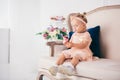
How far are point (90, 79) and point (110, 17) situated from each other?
819 millimetres

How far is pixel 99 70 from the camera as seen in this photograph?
4.87 ft

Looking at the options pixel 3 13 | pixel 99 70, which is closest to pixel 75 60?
pixel 99 70

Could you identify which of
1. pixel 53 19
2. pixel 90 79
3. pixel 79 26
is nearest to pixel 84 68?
pixel 90 79

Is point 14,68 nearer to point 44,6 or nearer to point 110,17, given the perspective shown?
point 44,6

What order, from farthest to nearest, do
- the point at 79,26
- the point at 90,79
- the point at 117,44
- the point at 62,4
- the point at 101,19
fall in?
1. the point at 62,4
2. the point at 101,19
3. the point at 117,44
4. the point at 79,26
5. the point at 90,79

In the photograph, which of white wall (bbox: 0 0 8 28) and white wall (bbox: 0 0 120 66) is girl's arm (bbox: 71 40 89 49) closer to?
white wall (bbox: 0 0 120 66)

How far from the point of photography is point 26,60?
3.21 metres

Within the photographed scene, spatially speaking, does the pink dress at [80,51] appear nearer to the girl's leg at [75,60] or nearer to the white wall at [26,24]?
the girl's leg at [75,60]

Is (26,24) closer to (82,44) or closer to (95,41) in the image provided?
(95,41)

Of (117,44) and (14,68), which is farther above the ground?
(117,44)

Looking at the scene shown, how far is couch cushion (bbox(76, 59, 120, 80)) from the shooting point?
1397mm

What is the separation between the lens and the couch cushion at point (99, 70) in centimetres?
140

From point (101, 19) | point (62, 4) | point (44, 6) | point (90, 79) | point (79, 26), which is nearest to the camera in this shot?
point (90, 79)

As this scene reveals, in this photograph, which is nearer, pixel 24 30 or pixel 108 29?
pixel 108 29
